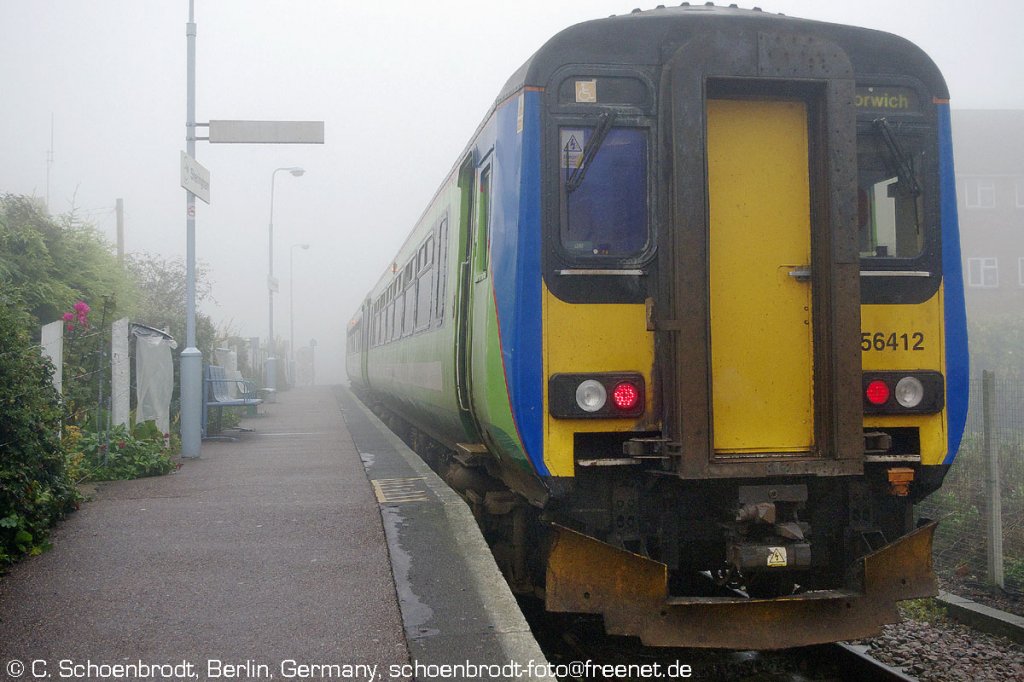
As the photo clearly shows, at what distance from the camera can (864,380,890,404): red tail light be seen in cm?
502

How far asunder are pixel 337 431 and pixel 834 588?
12.7 meters

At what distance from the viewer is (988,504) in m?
7.64

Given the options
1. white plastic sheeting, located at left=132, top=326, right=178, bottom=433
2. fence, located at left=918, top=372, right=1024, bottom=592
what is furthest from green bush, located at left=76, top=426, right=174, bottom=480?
fence, located at left=918, top=372, right=1024, bottom=592

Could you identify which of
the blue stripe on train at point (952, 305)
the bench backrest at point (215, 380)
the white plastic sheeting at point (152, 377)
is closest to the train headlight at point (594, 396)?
the blue stripe on train at point (952, 305)

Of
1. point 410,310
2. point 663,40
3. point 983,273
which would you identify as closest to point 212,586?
point 663,40

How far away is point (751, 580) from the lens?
5094mm

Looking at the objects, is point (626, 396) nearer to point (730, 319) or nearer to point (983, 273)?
point (730, 319)

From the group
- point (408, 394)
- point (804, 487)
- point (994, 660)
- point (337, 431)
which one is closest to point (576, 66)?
point (804, 487)

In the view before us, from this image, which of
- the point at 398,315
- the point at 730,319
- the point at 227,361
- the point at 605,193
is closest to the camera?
the point at 730,319

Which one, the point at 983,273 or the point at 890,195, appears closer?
the point at 890,195

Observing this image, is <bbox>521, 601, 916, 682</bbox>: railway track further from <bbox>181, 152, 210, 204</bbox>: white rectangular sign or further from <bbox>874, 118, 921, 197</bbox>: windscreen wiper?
<bbox>181, 152, 210, 204</bbox>: white rectangular sign

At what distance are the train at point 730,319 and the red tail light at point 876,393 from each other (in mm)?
31

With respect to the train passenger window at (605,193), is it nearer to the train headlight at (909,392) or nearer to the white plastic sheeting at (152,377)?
the train headlight at (909,392)

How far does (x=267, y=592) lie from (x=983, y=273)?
4079 cm
